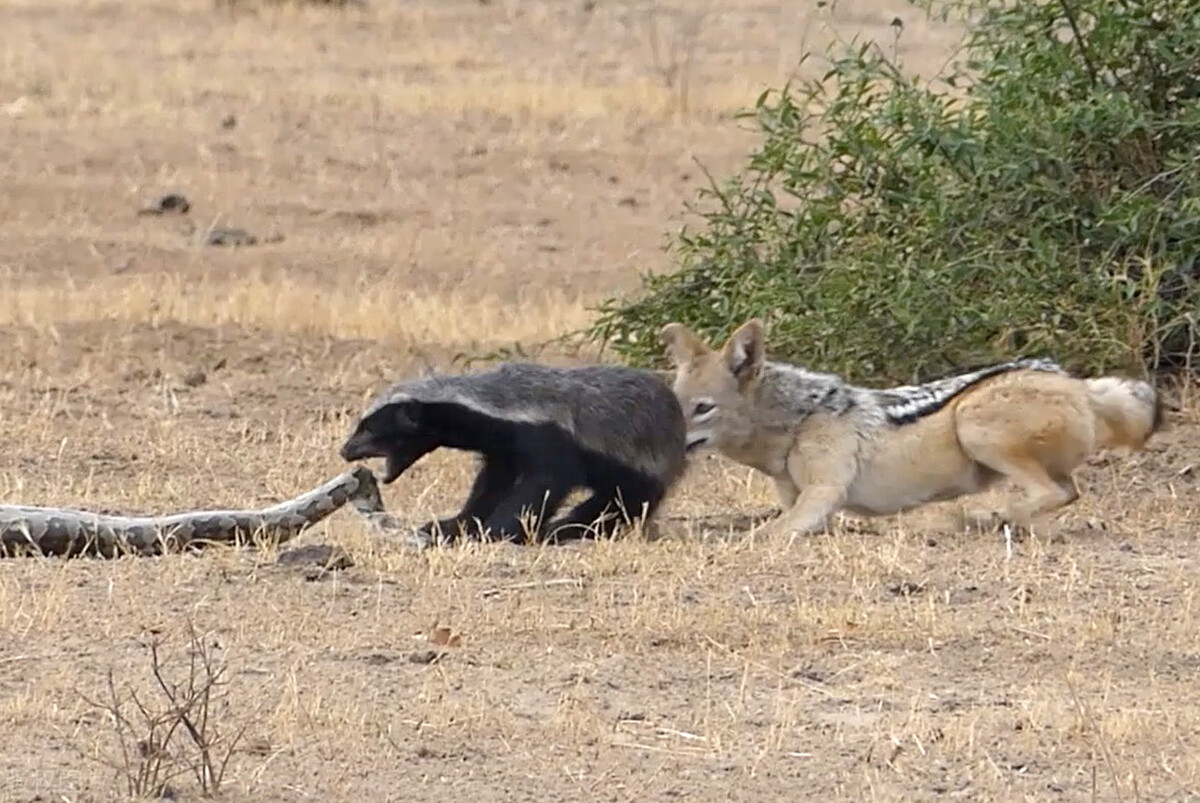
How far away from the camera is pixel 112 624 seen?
24.1 ft

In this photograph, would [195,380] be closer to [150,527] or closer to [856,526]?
[150,527]

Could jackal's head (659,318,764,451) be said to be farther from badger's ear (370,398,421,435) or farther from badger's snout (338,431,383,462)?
badger's snout (338,431,383,462)

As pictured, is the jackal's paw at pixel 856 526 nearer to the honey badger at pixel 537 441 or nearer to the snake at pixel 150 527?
the honey badger at pixel 537 441

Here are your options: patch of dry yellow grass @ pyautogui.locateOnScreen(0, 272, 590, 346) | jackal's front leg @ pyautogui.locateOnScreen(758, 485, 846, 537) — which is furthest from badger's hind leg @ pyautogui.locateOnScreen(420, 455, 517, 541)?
patch of dry yellow grass @ pyautogui.locateOnScreen(0, 272, 590, 346)

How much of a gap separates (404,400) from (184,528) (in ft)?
3.19

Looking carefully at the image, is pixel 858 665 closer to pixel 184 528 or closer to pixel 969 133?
pixel 184 528

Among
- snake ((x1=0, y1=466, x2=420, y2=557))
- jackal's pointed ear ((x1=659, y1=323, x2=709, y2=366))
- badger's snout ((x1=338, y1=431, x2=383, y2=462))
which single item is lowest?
snake ((x1=0, y1=466, x2=420, y2=557))

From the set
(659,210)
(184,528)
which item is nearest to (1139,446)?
(184,528)

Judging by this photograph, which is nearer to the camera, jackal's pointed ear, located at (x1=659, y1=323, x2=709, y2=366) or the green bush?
jackal's pointed ear, located at (x1=659, y1=323, x2=709, y2=366)

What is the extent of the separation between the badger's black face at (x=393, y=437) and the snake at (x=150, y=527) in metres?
0.27

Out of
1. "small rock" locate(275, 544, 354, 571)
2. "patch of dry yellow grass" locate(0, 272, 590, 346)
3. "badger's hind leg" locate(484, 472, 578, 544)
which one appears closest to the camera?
"small rock" locate(275, 544, 354, 571)

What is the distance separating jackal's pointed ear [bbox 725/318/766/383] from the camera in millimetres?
9578

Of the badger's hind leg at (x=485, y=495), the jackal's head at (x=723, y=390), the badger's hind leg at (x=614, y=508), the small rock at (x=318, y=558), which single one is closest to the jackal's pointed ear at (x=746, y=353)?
the jackal's head at (x=723, y=390)

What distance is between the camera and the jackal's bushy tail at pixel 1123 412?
9289 millimetres
